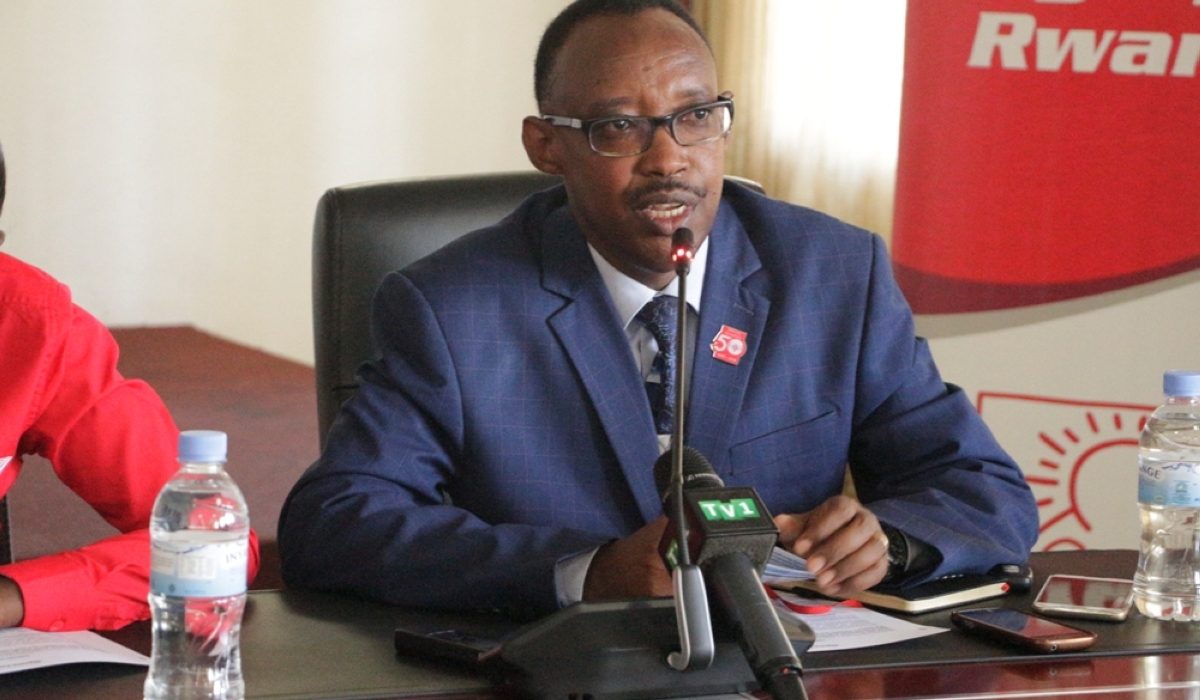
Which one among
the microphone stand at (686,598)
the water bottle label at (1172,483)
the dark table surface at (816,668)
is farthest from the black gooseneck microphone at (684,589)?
the water bottle label at (1172,483)

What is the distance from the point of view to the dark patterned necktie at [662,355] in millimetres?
1681

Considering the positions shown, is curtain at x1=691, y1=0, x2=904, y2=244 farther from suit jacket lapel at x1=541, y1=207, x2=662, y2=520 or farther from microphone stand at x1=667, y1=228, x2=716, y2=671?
microphone stand at x1=667, y1=228, x2=716, y2=671

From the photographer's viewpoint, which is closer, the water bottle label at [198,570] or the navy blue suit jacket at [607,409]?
the water bottle label at [198,570]

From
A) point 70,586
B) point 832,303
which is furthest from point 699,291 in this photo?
point 70,586

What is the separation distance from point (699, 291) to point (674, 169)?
189 millimetres

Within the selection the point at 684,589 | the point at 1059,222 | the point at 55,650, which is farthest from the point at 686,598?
the point at 1059,222

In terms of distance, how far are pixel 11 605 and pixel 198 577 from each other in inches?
12.6

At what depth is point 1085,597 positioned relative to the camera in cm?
139

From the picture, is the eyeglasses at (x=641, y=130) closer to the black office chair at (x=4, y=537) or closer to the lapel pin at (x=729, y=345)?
the lapel pin at (x=729, y=345)

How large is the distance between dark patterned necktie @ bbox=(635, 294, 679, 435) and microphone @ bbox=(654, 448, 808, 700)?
661 millimetres

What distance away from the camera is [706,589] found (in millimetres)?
961

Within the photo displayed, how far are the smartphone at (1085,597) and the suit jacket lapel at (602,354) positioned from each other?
17.4 inches

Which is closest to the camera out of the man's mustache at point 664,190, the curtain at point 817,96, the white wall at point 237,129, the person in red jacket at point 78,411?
the person in red jacket at point 78,411

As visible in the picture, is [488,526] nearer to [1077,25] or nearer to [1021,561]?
[1021,561]
